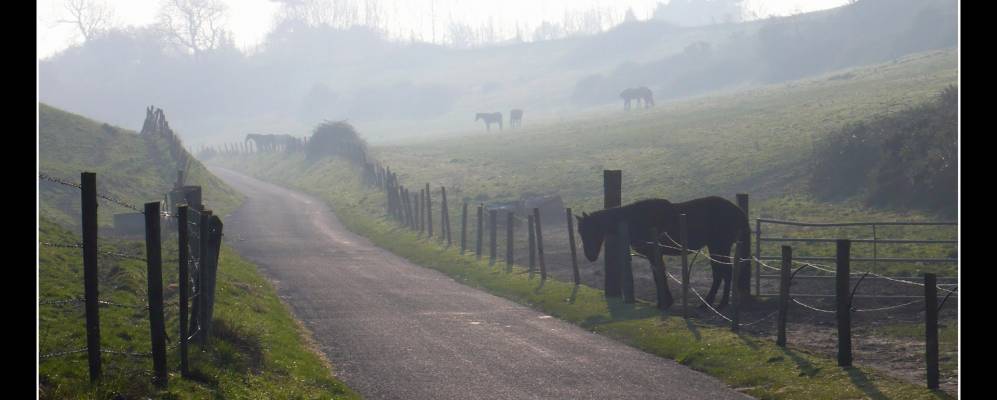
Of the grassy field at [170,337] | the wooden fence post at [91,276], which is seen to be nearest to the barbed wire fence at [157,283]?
the wooden fence post at [91,276]

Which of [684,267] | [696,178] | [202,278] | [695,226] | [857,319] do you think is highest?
[696,178]

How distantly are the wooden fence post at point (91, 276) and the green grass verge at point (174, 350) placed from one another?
0.29 meters

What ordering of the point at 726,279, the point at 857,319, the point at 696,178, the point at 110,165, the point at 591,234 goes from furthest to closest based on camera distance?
the point at 110,165 → the point at 696,178 → the point at 591,234 → the point at 726,279 → the point at 857,319

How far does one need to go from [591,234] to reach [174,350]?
35.1ft

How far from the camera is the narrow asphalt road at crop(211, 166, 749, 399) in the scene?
12555 millimetres

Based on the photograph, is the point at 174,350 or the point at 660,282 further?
the point at 660,282

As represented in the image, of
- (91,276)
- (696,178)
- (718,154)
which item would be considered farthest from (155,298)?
(718,154)

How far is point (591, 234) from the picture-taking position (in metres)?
21.4

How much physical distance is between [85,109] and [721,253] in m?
148

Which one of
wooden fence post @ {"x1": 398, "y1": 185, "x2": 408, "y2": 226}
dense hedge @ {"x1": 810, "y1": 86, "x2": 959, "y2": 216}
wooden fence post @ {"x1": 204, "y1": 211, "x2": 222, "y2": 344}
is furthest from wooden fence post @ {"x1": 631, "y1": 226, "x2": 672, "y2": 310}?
wooden fence post @ {"x1": 398, "y1": 185, "x2": 408, "y2": 226}

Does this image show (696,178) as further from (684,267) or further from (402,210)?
(684,267)

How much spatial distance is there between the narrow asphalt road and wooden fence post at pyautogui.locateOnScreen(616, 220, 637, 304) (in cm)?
187

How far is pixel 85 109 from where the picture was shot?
14862 centimetres

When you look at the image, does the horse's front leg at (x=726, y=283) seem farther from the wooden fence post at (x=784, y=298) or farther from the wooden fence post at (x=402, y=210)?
the wooden fence post at (x=402, y=210)
